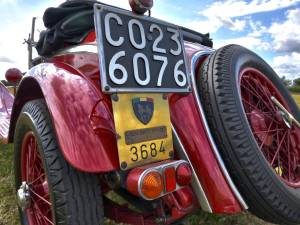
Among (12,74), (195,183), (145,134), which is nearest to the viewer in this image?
(145,134)

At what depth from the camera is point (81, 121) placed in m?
1.49

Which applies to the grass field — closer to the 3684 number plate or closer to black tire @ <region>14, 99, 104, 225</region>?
black tire @ <region>14, 99, 104, 225</region>

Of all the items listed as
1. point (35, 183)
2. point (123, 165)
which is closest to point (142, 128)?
point (123, 165)

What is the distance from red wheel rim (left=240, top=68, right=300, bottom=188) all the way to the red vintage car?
0.45ft

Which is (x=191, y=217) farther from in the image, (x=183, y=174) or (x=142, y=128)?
(x=142, y=128)

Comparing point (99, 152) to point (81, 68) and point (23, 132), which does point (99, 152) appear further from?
point (23, 132)

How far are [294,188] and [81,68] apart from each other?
1.34 m

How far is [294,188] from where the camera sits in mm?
1909

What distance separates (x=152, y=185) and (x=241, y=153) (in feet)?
1.68

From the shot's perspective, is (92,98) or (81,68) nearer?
(92,98)

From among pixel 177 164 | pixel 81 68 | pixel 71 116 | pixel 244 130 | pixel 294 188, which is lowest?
pixel 294 188

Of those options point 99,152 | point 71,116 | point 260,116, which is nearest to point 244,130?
point 260,116

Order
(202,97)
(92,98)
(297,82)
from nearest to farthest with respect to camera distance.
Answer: (92,98) < (202,97) < (297,82)

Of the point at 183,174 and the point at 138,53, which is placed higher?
the point at 138,53
